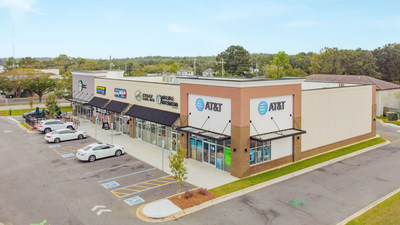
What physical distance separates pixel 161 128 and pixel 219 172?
9.79 m

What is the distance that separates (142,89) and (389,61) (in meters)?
81.8

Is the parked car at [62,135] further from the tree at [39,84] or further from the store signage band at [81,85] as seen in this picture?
the tree at [39,84]

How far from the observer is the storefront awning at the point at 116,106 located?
126ft

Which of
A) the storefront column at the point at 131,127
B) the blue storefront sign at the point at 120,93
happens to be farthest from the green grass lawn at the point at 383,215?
the blue storefront sign at the point at 120,93

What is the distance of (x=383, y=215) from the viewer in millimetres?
17828

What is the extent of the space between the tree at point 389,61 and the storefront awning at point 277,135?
7898 centimetres

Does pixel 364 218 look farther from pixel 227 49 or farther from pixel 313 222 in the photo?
pixel 227 49

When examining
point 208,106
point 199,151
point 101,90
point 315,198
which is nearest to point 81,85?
point 101,90

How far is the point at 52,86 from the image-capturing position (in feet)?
236

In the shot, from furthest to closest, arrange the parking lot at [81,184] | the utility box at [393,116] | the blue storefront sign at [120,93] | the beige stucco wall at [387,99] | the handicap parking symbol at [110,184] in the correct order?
1. the beige stucco wall at [387,99]
2. the utility box at [393,116]
3. the blue storefront sign at [120,93]
4. the handicap parking symbol at [110,184]
5. the parking lot at [81,184]

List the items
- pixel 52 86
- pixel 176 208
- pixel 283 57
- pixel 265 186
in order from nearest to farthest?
pixel 176 208
pixel 265 186
pixel 52 86
pixel 283 57

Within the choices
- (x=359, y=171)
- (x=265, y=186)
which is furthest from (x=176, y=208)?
(x=359, y=171)

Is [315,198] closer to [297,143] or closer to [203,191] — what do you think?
[203,191]

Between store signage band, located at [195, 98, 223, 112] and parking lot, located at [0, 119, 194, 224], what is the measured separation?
20.6 ft
